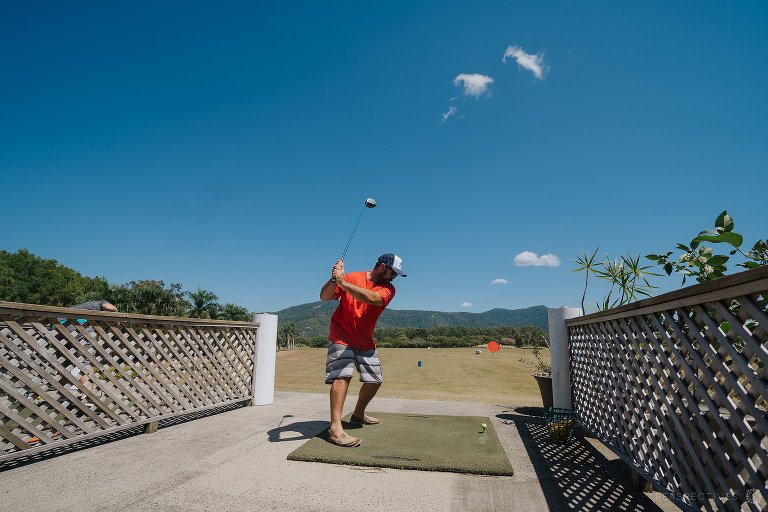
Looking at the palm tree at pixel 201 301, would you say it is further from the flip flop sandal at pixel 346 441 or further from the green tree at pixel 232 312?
the flip flop sandal at pixel 346 441

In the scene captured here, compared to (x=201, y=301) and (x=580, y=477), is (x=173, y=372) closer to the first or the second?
(x=580, y=477)

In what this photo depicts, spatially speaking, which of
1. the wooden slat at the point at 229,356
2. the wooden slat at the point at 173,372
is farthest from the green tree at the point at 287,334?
the wooden slat at the point at 173,372

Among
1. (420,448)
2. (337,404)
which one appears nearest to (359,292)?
(337,404)

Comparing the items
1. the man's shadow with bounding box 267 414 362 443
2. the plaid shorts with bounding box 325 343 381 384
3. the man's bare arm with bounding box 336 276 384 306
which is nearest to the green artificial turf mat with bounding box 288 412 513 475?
the man's shadow with bounding box 267 414 362 443

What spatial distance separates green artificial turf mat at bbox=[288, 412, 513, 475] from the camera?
2.96 metres

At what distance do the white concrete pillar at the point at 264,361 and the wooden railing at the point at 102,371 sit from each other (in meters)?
0.22

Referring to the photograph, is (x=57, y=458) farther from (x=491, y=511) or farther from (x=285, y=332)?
(x=285, y=332)

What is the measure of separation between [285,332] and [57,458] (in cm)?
5720

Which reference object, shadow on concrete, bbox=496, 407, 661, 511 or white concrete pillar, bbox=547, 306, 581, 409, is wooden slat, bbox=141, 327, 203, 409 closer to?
shadow on concrete, bbox=496, 407, 661, 511

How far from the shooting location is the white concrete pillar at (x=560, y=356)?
4496mm

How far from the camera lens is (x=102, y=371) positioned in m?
3.57

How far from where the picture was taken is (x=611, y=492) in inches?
102

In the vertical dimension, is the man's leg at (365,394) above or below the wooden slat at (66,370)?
below

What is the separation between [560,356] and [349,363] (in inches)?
106
